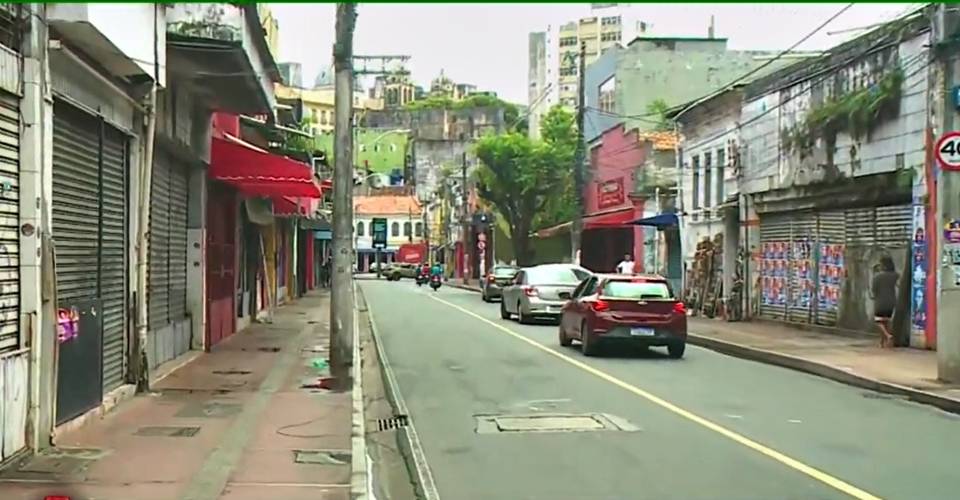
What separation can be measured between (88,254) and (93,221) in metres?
0.39

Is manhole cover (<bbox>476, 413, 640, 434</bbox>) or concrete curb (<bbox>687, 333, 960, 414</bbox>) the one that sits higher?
concrete curb (<bbox>687, 333, 960, 414</bbox>)

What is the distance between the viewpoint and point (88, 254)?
11.7m

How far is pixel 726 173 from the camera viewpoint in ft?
105

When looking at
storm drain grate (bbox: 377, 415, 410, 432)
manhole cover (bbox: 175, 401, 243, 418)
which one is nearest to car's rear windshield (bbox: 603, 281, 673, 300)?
storm drain grate (bbox: 377, 415, 410, 432)

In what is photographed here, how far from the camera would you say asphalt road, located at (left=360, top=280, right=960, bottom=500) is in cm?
878

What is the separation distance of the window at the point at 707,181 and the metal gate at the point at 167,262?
62.2ft

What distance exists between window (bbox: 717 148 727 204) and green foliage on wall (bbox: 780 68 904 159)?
4933 millimetres

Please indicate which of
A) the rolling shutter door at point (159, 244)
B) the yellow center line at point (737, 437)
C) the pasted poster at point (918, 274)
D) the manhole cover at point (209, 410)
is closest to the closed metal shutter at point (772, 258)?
the pasted poster at point (918, 274)

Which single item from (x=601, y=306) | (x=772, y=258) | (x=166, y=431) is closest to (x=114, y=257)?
(x=166, y=431)

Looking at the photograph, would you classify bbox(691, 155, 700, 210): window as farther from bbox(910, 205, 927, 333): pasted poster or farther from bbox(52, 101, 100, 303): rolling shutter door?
bbox(52, 101, 100, 303): rolling shutter door

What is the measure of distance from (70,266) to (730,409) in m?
7.34

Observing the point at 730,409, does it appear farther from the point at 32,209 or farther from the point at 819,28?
the point at 819,28

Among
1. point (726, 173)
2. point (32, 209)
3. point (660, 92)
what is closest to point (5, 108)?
point (32, 209)

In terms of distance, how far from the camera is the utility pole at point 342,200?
682 inches
